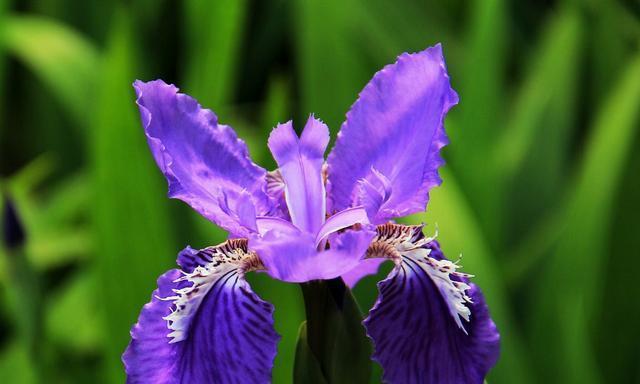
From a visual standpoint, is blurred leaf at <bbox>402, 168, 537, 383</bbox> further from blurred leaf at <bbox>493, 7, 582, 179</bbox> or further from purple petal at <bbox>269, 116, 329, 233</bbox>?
purple petal at <bbox>269, 116, 329, 233</bbox>


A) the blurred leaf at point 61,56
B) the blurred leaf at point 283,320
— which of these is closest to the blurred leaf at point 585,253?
the blurred leaf at point 283,320

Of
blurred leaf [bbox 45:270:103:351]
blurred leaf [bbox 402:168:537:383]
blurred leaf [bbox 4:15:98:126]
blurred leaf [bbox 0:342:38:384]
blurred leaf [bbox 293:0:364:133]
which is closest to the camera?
blurred leaf [bbox 402:168:537:383]

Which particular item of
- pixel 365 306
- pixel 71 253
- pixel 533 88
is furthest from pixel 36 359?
pixel 533 88

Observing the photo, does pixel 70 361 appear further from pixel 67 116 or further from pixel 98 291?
pixel 67 116

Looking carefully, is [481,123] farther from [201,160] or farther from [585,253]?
[201,160]

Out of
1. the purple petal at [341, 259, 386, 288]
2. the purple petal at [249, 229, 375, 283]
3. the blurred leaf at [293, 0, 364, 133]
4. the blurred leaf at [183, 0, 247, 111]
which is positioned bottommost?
the purple petal at [249, 229, 375, 283]

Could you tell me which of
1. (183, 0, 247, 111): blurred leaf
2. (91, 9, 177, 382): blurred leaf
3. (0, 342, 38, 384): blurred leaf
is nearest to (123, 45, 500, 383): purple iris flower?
(91, 9, 177, 382): blurred leaf
